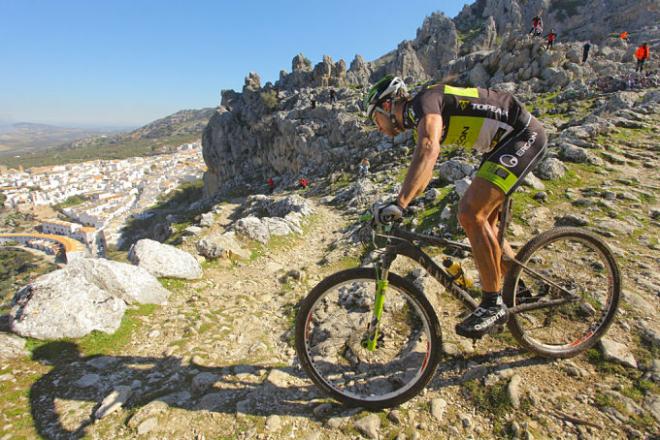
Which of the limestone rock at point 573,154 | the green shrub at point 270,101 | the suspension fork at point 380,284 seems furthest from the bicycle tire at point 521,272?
the green shrub at point 270,101

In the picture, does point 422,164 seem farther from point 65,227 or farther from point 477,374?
point 65,227

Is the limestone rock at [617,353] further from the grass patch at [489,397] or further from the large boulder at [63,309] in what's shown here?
the large boulder at [63,309]

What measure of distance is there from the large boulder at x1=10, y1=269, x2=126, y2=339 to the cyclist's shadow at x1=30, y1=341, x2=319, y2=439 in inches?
12.5

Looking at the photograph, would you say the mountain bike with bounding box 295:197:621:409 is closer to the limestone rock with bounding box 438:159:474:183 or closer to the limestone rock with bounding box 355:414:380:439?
the limestone rock with bounding box 355:414:380:439

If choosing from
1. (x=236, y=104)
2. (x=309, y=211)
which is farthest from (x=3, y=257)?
(x=309, y=211)

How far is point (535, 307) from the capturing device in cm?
406

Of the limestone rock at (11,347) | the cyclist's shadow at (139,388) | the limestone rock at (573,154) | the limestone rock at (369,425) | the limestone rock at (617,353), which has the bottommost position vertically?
the cyclist's shadow at (139,388)

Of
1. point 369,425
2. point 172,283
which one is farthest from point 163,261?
point 369,425

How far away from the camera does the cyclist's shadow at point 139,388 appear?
3891 mm

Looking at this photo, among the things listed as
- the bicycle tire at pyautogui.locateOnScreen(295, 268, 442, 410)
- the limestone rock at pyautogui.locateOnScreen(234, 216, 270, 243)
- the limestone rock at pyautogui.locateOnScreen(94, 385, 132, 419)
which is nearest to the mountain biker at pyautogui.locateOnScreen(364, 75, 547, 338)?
the bicycle tire at pyautogui.locateOnScreen(295, 268, 442, 410)

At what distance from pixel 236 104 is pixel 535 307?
271 feet

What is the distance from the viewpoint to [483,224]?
12.0ft

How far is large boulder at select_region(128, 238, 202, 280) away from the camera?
26.0ft

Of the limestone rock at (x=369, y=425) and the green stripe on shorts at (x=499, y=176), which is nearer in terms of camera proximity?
the limestone rock at (x=369, y=425)
